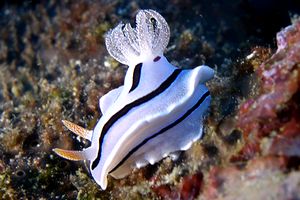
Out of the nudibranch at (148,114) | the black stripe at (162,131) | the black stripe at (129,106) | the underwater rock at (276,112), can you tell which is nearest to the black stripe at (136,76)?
the nudibranch at (148,114)

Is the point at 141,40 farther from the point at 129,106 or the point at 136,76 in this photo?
the point at 129,106

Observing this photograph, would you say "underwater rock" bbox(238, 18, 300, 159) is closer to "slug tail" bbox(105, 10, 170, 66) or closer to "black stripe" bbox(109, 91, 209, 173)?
"black stripe" bbox(109, 91, 209, 173)

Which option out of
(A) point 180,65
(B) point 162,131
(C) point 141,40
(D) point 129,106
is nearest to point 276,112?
(B) point 162,131

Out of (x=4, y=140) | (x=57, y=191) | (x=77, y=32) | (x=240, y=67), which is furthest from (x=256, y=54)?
(x=77, y=32)

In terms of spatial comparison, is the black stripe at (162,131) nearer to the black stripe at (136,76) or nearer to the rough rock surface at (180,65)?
the rough rock surface at (180,65)

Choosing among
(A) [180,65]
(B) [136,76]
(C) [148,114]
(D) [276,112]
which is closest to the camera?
(D) [276,112]

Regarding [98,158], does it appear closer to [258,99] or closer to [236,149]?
[236,149]

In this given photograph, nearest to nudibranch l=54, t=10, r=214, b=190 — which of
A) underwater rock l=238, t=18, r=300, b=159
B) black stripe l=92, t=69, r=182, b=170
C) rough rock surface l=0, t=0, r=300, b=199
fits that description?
black stripe l=92, t=69, r=182, b=170
